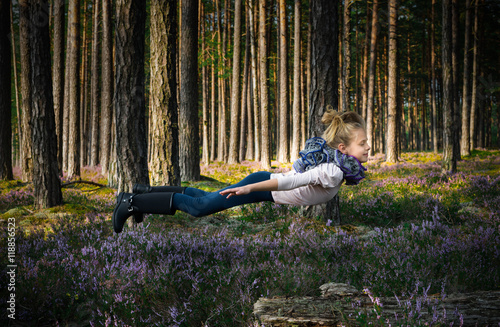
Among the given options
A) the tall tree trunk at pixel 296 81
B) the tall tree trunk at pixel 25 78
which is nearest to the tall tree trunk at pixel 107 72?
the tall tree trunk at pixel 25 78

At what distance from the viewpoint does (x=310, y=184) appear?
11.8ft

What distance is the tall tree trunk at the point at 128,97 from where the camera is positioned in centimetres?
585

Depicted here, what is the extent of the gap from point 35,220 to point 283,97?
1626cm

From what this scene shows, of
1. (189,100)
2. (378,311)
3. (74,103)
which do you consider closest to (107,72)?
(74,103)

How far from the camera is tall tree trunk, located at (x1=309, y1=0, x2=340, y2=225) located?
5828 millimetres

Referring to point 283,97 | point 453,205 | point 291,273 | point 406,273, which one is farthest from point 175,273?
point 283,97

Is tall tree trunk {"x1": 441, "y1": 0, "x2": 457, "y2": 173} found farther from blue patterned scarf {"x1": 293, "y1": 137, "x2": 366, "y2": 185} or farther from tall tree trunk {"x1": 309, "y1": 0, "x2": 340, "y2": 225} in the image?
blue patterned scarf {"x1": 293, "y1": 137, "x2": 366, "y2": 185}

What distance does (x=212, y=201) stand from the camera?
12.2 feet

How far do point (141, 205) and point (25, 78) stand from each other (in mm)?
9989

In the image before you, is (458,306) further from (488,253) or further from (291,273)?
(488,253)

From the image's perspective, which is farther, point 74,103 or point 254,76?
point 254,76

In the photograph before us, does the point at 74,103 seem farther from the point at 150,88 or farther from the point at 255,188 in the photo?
the point at 255,188

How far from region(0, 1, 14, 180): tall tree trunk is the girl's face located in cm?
1229

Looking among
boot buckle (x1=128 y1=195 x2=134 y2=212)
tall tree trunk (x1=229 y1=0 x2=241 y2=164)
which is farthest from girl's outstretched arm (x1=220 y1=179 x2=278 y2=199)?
tall tree trunk (x1=229 y1=0 x2=241 y2=164)
